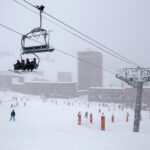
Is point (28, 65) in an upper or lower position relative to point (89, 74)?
lower

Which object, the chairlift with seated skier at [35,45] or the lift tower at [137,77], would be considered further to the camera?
the lift tower at [137,77]

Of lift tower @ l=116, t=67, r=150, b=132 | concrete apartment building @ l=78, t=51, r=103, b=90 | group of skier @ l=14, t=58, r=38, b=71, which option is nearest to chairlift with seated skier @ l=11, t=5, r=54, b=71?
group of skier @ l=14, t=58, r=38, b=71

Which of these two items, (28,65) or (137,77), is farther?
(137,77)

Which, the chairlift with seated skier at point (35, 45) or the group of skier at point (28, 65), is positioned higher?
the chairlift with seated skier at point (35, 45)

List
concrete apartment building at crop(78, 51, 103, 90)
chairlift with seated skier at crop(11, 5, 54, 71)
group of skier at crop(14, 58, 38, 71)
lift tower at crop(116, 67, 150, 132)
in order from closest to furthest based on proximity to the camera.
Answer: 1. chairlift with seated skier at crop(11, 5, 54, 71)
2. group of skier at crop(14, 58, 38, 71)
3. lift tower at crop(116, 67, 150, 132)
4. concrete apartment building at crop(78, 51, 103, 90)

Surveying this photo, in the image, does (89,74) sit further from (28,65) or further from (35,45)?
(35,45)

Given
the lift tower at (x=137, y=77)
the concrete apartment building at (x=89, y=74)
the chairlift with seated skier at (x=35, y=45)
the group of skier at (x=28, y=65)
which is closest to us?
the chairlift with seated skier at (x=35, y=45)

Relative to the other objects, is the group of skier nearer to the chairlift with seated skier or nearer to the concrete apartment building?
the chairlift with seated skier

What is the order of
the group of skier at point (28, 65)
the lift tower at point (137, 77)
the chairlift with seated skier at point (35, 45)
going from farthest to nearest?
1. the lift tower at point (137, 77)
2. the group of skier at point (28, 65)
3. the chairlift with seated skier at point (35, 45)

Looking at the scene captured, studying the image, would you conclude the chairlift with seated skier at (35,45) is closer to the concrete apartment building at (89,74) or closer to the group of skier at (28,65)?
the group of skier at (28,65)

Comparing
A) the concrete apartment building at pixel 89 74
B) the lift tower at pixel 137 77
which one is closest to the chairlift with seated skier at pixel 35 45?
the lift tower at pixel 137 77

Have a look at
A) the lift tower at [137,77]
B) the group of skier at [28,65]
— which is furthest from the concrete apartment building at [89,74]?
the group of skier at [28,65]

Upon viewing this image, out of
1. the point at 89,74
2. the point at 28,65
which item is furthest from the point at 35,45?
the point at 89,74

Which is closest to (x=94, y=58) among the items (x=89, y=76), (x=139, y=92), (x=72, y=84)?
(x=89, y=76)
